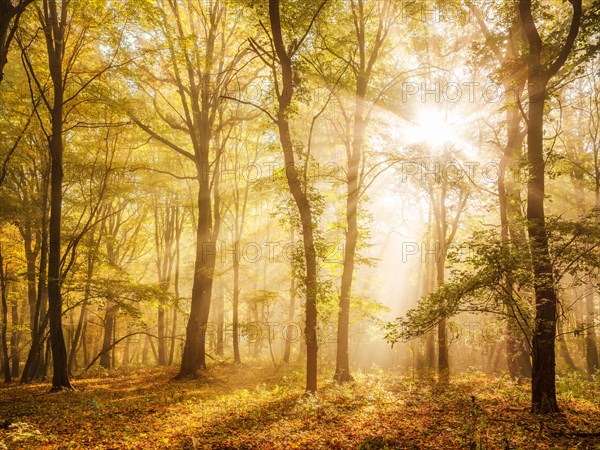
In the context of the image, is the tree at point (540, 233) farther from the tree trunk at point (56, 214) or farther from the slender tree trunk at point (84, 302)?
the tree trunk at point (56, 214)

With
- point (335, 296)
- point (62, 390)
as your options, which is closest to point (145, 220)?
point (62, 390)

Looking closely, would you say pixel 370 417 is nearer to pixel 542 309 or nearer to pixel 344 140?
pixel 542 309

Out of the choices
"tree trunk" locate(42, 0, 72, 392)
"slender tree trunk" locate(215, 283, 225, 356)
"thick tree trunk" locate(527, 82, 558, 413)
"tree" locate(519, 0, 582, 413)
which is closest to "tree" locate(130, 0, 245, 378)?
"tree trunk" locate(42, 0, 72, 392)

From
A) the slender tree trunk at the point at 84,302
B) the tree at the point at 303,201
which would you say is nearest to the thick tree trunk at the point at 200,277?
the slender tree trunk at the point at 84,302

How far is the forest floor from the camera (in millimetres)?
6465

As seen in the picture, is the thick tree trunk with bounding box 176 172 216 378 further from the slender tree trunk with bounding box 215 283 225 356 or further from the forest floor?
the slender tree trunk with bounding box 215 283 225 356

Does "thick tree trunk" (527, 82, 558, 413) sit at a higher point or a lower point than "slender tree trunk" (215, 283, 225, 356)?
higher

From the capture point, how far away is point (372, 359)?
36.1m

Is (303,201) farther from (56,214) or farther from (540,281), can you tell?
(56,214)

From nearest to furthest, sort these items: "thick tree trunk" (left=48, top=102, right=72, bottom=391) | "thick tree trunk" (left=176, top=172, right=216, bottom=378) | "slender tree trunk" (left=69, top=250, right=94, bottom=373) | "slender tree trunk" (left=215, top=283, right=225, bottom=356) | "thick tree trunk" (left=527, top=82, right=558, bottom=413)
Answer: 1. "thick tree trunk" (left=527, top=82, right=558, bottom=413)
2. "thick tree trunk" (left=48, top=102, right=72, bottom=391)
3. "slender tree trunk" (left=69, top=250, right=94, bottom=373)
4. "thick tree trunk" (left=176, top=172, right=216, bottom=378)
5. "slender tree trunk" (left=215, top=283, right=225, bottom=356)

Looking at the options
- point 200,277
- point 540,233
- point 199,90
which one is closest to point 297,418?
point 540,233

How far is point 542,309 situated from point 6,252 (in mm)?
26053

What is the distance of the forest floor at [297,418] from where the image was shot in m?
6.46

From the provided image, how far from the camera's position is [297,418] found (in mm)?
8547
